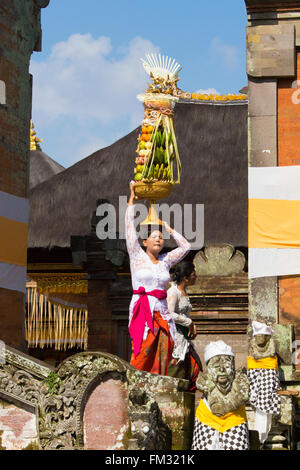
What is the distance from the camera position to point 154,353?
10.6 m

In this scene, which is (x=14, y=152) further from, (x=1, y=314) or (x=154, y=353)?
(x=154, y=353)

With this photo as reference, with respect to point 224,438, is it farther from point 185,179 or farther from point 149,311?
point 185,179

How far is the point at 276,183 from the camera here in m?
A: 13.0

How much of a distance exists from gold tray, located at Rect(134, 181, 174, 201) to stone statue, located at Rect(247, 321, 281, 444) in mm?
1845

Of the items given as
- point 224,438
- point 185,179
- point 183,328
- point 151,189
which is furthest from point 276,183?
point 185,179

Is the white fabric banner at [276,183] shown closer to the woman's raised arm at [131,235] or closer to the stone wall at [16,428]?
the woman's raised arm at [131,235]

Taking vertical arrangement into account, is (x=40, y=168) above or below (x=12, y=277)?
above

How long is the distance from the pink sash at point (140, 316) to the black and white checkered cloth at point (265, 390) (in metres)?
1.26

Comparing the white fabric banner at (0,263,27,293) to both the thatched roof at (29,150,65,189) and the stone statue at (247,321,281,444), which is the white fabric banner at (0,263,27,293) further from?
the thatched roof at (29,150,65,189)

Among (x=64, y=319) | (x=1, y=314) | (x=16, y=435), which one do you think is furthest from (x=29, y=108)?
(x=64, y=319)

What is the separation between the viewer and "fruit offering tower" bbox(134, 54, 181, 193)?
37.6 feet

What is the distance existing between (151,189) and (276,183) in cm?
229

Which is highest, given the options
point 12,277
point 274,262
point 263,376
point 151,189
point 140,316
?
point 151,189

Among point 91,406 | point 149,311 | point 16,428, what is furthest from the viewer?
point 149,311
